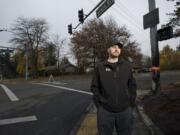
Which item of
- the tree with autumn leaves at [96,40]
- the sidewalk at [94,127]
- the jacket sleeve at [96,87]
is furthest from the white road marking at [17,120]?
the tree with autumn leaves at [96,40]

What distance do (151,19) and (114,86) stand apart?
831cm

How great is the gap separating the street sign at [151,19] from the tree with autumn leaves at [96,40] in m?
48.9

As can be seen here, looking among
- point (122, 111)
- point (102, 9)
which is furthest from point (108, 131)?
point (102, 9)

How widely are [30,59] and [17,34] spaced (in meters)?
6.41

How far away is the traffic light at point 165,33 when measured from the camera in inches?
466

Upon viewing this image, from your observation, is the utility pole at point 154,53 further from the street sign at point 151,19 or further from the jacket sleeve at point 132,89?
the jacket sleeve at point 132,89

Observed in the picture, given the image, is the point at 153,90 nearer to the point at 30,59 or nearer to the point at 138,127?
the point at 138,127

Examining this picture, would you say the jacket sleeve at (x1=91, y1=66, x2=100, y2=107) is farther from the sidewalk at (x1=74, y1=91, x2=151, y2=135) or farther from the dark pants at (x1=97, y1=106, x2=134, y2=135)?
the sidewalk at (x1=74, y1=91, x2=151, y2=135)

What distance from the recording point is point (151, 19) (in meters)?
12.6

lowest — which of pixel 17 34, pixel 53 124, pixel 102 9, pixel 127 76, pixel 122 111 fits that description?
pixel 53 124

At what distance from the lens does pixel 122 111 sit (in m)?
4.72

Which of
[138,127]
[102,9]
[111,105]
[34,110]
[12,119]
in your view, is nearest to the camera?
[111,105]

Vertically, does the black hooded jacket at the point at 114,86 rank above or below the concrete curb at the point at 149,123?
above

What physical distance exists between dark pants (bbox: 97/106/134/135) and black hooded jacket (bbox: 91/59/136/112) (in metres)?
0.07
